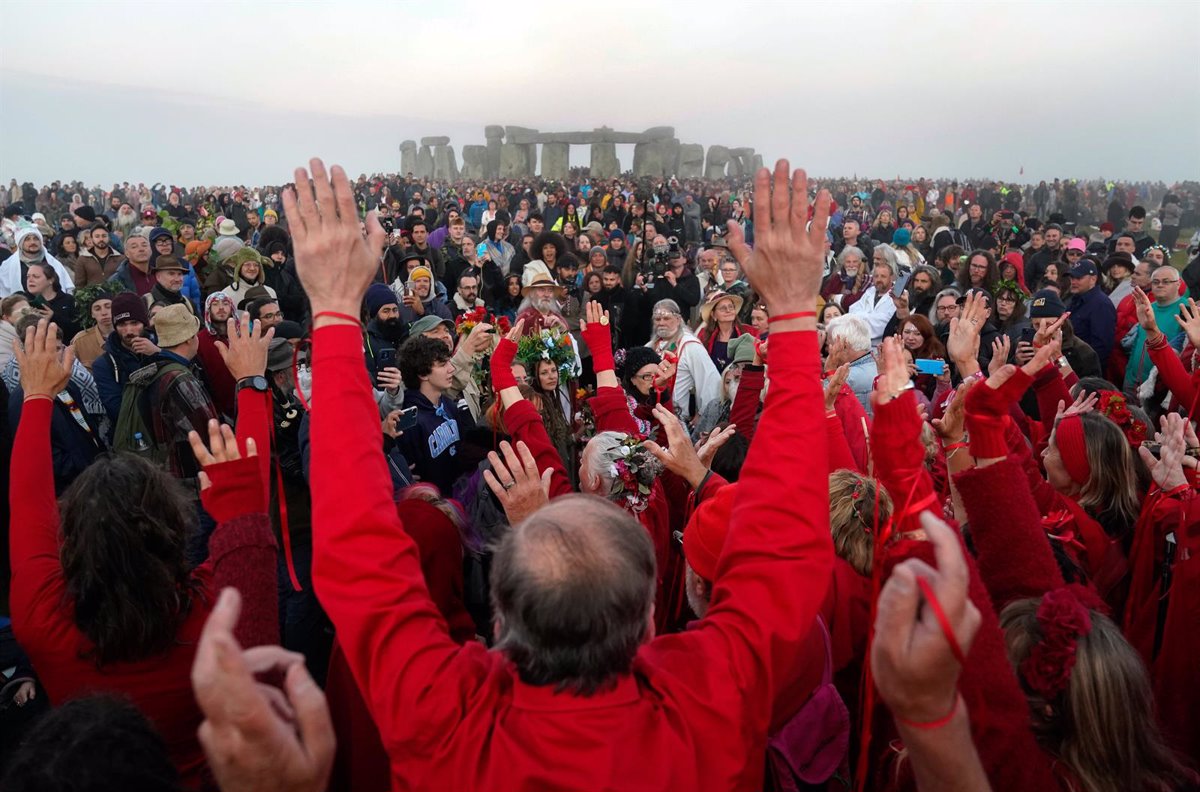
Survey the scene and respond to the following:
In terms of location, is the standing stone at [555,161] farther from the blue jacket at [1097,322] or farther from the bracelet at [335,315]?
the bracelet at [335,315]

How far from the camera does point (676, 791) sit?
49.3 inches

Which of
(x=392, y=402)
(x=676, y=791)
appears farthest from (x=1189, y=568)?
(x=392, y=402)

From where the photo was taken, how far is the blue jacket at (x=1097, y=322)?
277 inches

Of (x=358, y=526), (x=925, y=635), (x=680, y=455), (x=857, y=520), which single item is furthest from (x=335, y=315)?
(x=857, y=520)

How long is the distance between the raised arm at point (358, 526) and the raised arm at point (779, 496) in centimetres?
48

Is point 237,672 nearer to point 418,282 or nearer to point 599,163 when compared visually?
point 418,282

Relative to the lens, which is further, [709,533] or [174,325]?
[174,325]

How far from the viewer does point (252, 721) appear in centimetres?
108

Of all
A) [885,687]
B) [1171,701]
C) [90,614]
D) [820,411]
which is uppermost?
[820,411]

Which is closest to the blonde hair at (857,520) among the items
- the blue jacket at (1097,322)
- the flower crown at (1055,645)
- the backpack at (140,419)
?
the flower crown at (1055,645)

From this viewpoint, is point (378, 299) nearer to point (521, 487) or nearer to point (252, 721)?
point (521, 487)

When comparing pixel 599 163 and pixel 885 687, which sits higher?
pixel 599 163

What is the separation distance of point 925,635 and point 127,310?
555 centimetres

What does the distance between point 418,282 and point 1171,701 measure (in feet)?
21.6
